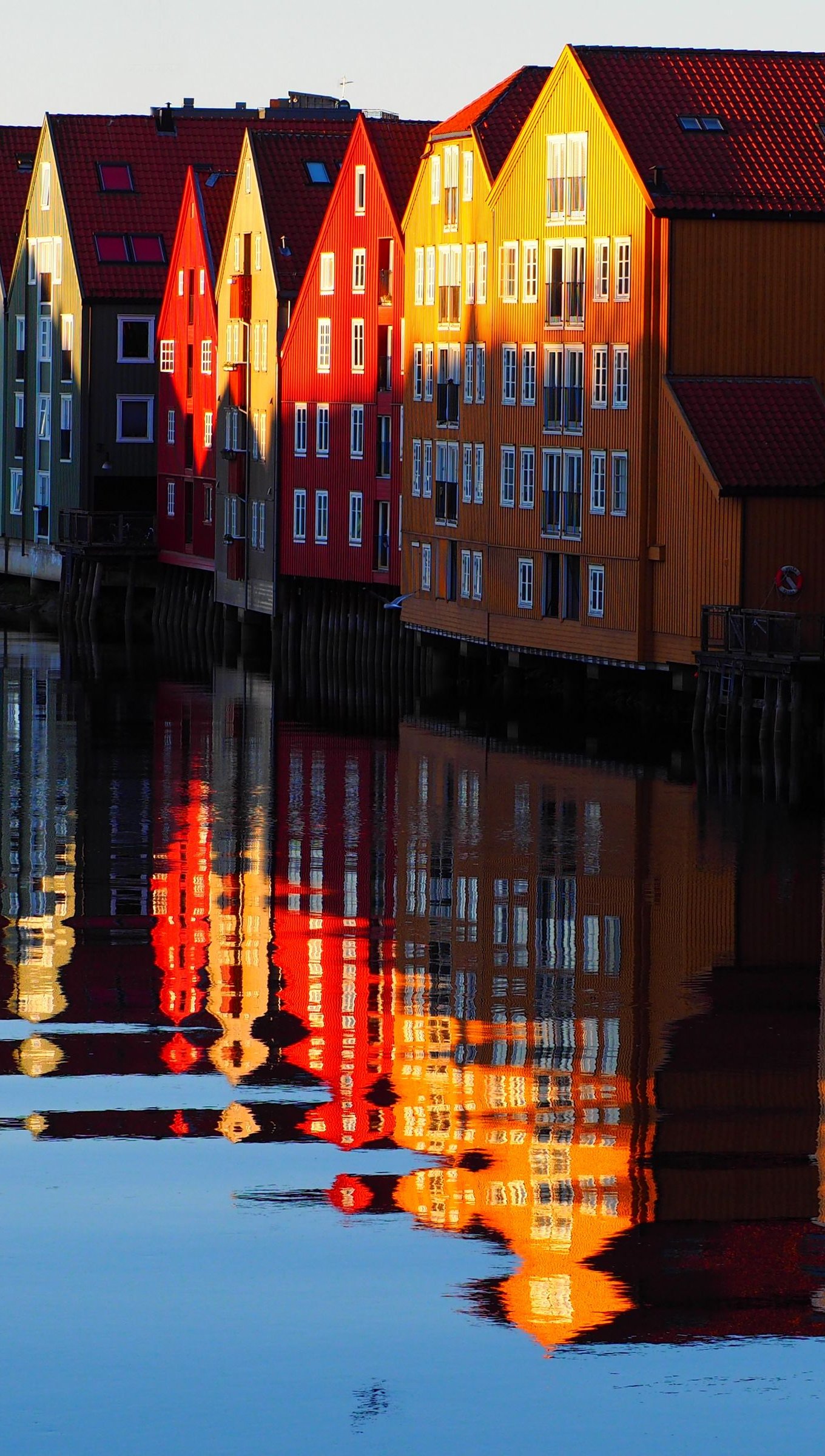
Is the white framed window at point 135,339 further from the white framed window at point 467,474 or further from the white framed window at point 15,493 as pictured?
the white framed window at point 467,474

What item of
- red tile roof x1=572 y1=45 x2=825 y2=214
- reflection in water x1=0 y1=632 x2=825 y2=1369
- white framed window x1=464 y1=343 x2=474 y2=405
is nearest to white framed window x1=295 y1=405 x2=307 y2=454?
white framed window x1=464 y1=343 x2=474 y2=405

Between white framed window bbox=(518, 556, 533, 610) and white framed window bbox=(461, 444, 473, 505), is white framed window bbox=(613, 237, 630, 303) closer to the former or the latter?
white framed window bbox=(518, 556, 533, 610)

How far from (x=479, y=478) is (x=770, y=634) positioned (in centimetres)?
1458

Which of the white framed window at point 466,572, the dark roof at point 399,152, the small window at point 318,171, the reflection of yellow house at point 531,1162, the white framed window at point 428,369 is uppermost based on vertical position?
the small window at point 318,171

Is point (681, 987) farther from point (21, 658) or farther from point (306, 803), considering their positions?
point (21, 658)

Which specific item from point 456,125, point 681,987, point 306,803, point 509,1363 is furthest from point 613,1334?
point 456,125

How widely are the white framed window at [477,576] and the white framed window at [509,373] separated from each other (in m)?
3.85

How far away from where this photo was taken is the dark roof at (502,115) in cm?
6169

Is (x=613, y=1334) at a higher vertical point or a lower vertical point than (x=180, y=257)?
lower

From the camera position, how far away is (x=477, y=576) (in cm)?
6334

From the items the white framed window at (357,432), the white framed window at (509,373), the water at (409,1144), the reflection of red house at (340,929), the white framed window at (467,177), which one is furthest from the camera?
the white framed window at (357,432)

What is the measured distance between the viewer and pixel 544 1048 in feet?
74.9

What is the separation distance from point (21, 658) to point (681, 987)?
2016 inches

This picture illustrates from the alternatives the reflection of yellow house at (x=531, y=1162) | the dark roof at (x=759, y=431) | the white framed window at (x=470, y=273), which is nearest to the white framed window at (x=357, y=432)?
the white framed window at (x=470, y=273)
